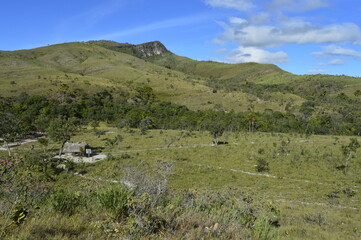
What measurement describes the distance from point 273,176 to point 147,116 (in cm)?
4603

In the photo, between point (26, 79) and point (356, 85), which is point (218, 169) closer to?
point (26, 79)

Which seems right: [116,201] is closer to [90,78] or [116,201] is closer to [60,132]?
[60,132]

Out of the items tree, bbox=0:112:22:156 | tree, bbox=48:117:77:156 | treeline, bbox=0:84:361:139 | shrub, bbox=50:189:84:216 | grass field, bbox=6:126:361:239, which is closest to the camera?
shrub, bbox=50:189:84:216

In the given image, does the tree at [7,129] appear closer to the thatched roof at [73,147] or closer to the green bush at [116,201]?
the thatched roof at [73,147]

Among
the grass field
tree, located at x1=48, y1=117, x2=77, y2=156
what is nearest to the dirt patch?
the grass field

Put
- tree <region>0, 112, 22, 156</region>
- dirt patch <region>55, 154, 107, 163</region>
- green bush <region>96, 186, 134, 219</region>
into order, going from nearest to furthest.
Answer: green bush <region>96, 186, 134, 219</region>
dirt patch <region>55, 154, 107, 163</region>
tree <region>0, 112, 22, 156</region>

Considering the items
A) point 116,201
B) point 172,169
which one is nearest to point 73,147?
point 172,169

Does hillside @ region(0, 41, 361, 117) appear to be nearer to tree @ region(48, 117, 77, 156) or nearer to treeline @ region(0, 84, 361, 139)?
treeline @ region(0, 84, 361, 139)

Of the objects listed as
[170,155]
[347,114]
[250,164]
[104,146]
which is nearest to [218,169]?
[250,164]

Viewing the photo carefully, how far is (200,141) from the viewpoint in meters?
41.1

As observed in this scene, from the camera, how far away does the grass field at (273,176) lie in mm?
11367

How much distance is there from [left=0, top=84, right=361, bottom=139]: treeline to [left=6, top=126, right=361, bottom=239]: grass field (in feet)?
53.6

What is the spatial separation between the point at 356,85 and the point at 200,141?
405 feet

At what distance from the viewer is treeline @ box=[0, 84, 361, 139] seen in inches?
2229
